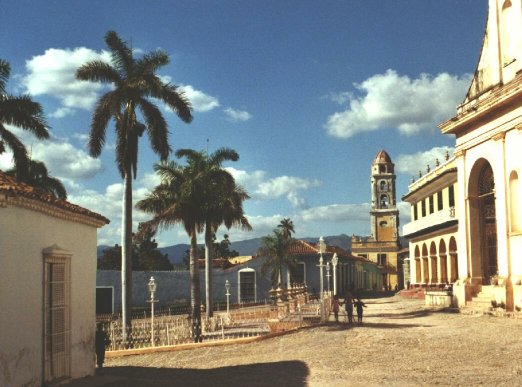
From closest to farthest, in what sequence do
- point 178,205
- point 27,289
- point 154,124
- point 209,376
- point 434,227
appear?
point 27,289 < point 209,376 < point 154,124 < point 178,205 < point 434,227

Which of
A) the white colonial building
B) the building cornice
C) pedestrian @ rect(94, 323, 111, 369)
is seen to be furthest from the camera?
pedestrian @ rect(94, 323, 111, 369)

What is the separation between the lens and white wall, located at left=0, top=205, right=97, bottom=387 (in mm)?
9547

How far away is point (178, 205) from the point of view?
28.0m

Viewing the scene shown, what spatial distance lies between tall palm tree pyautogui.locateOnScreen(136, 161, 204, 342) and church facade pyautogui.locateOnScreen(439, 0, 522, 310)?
10.8m

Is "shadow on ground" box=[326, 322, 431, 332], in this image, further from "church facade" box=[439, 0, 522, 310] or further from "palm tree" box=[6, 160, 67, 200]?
"palm tree" box=[6, 160, 67, 200]

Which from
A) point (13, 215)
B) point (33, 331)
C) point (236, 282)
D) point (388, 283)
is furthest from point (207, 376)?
point (388, 283)

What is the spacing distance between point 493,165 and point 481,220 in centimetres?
322

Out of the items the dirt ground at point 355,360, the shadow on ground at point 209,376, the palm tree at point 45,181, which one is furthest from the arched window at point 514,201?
the palm tree at point 45,181

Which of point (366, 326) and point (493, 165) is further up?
point (493, 165)

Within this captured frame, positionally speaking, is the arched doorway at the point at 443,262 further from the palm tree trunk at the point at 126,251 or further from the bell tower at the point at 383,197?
the bell tower at the point at 383,197

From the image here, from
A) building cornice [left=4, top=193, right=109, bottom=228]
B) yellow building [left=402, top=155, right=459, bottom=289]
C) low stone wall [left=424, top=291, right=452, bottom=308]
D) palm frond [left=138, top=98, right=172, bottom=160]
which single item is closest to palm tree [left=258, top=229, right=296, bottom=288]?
yellow building [left=402, top=155, right=459, bottom=289]

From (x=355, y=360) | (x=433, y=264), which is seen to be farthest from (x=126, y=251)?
(x=433, y=264)

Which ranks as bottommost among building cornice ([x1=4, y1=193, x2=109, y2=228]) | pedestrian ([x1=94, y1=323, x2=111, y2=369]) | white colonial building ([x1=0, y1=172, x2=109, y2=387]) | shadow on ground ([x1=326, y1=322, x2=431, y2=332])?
shadow on ground ([x1=326, y1=322, x2=431, y2=332])

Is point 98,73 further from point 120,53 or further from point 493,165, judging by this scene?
point 493,165
